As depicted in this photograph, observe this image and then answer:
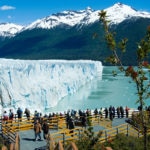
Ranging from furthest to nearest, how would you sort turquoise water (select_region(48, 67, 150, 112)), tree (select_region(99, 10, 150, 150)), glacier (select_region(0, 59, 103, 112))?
turquoise water (select_region(48, 67, 150, 112)), glacier (select_region(0, 59, 103, 112)), tree (select_region(99, 10, 150, 150))

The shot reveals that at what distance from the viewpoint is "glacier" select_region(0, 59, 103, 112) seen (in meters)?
35.6

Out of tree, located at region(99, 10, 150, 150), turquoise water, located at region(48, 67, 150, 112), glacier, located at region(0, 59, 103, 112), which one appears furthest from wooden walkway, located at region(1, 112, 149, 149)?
turquoise water, located at region(48, 67, 150, 112)

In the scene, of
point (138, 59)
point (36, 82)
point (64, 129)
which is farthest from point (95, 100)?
point (138, 59)

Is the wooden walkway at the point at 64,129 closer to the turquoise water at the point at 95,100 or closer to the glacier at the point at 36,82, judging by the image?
the glacier at the point at 36,82

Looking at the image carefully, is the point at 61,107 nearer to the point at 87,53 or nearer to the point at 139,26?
the point at 87,53

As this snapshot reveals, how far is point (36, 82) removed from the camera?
132 ft

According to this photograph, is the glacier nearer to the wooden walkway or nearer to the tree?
the wooden walkway

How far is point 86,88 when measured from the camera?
67.7 m

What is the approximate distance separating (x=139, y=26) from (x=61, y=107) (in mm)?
137953

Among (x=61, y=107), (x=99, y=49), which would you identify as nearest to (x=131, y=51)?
(x=99, y=49)

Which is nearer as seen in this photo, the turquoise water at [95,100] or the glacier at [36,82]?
the glacier at [36,82]

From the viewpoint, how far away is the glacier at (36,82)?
35556 mm

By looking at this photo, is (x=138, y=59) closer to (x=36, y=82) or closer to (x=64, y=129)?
(x=64, y=129)

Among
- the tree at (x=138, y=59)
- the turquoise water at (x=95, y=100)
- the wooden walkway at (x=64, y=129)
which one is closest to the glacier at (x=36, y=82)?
the turquoise water at (x=95, y=100)
